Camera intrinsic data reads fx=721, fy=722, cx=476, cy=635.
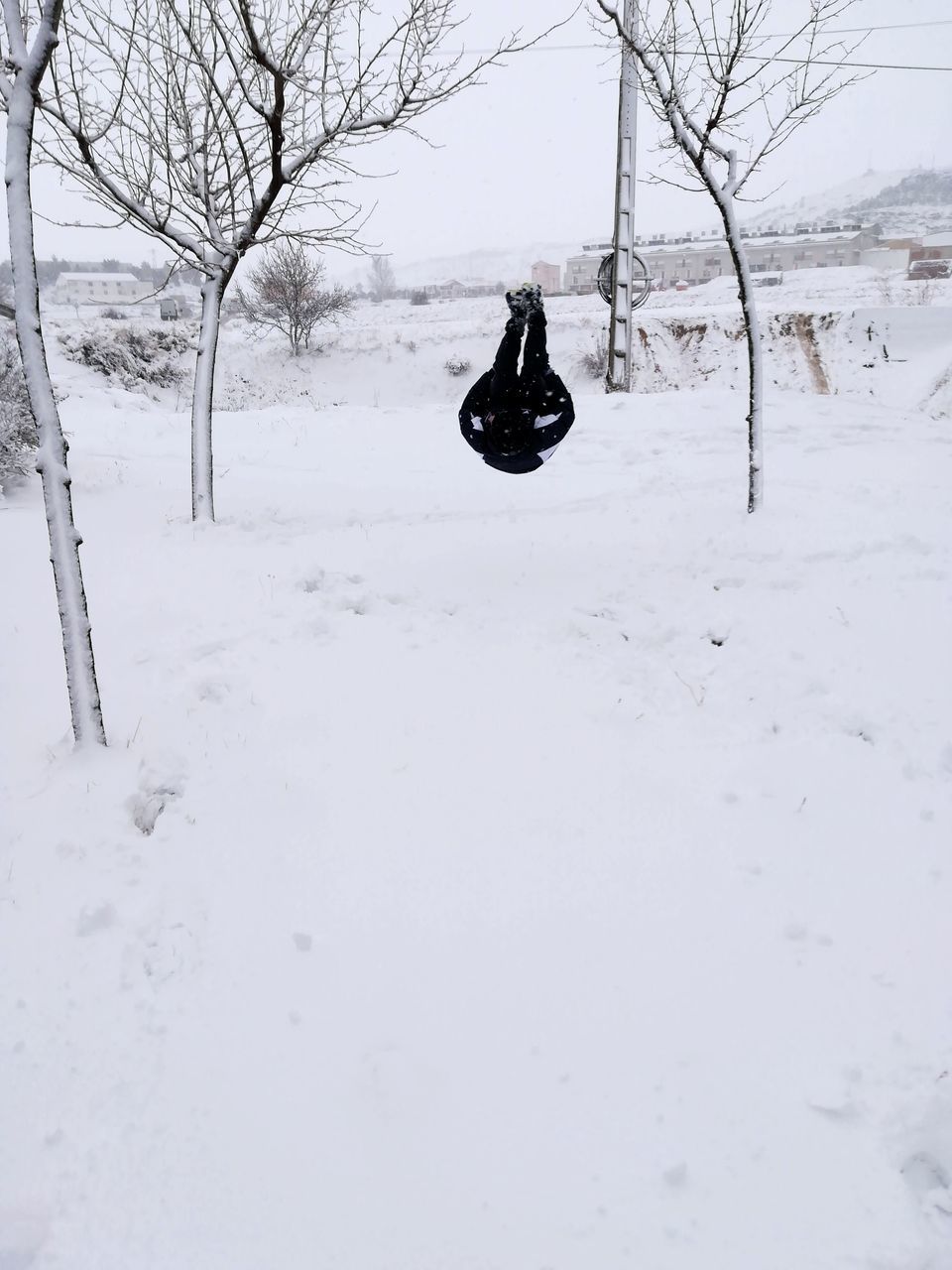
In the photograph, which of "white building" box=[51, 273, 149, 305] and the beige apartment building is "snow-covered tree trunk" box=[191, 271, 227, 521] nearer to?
the beige apartment building

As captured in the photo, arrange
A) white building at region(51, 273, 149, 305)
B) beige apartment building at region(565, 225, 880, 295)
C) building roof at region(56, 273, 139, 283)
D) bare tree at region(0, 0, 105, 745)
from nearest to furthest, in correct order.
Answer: bare tree at region(0, 0, 105, 745)
beige apartment building at region(565, 225, 880, 295)
white building at region(51, 273, 149, 305)
building roof at region(56, 273, 139, 283)

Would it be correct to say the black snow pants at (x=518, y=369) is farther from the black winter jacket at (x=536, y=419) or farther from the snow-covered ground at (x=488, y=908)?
the snow-covered ground at (x=488, y=908)

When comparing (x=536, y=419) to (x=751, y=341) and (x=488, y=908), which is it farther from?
(x=488, y=908)

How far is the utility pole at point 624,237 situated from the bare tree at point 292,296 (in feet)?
81.0

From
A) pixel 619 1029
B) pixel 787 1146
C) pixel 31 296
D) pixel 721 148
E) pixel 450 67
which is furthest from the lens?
pixel 450 67

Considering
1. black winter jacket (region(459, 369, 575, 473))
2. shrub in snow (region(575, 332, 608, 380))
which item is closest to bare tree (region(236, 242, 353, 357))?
shrub in snow (region(575, 332, 608, 380))

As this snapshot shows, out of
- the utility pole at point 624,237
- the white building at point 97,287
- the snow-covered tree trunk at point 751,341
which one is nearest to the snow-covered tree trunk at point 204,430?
the snow-covered tree trunk at point 751,341

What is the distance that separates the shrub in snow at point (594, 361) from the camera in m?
28.9

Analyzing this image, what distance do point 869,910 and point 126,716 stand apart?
155 inches

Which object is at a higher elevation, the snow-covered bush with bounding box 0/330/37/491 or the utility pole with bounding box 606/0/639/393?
the utility pole with bounding box 606/0/639/393

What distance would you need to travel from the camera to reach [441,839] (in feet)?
11.3

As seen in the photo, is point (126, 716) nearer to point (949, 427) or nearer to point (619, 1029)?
point (619, 1029)

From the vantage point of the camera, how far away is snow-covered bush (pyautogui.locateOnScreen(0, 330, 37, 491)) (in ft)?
29.0

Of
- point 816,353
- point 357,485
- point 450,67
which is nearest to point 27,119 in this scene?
point 450,67
